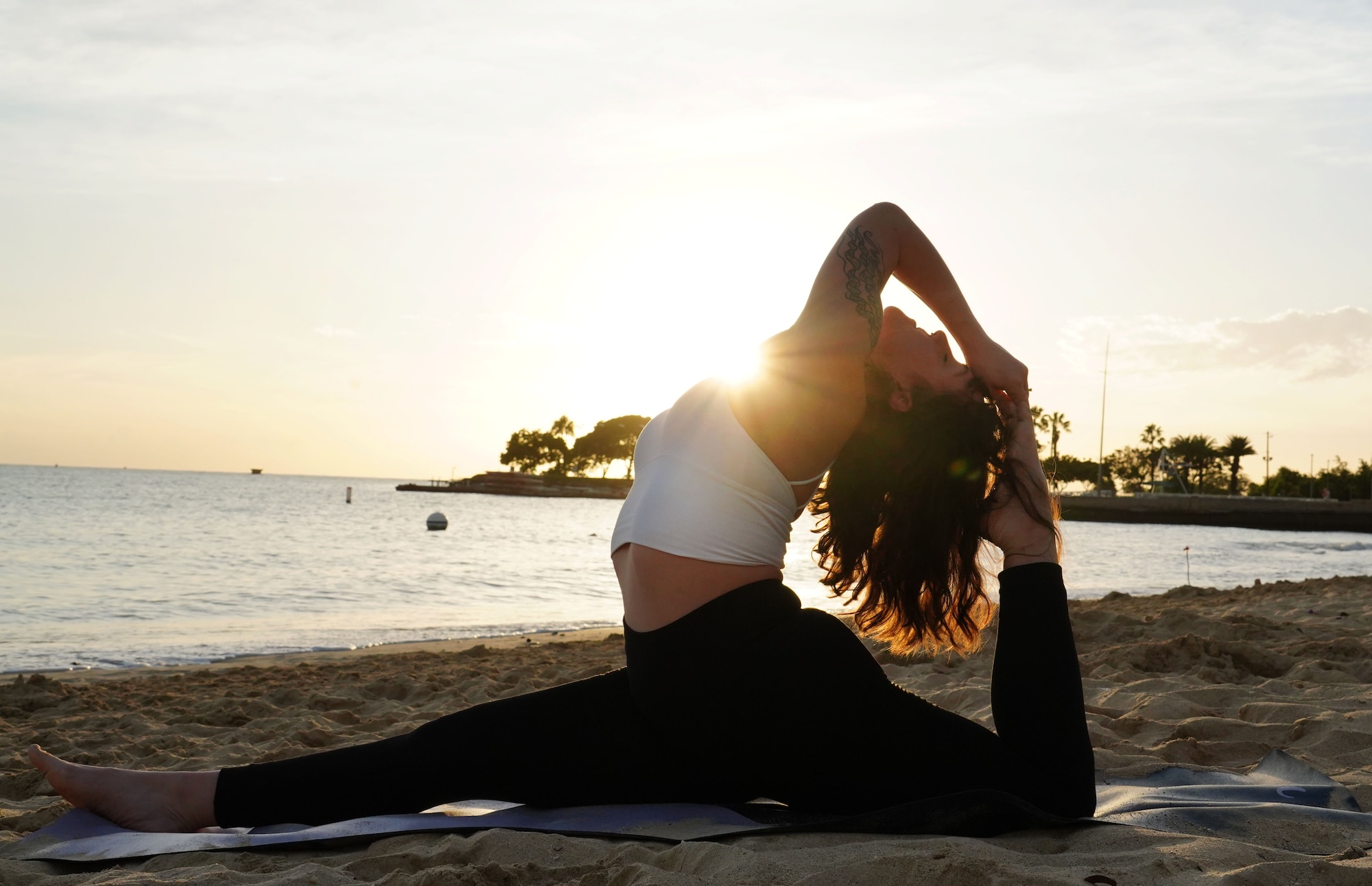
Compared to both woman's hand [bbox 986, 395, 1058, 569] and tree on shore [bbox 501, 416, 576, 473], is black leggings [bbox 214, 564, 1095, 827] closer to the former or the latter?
woman's hand [bbox 986, 395, 1058, 569]

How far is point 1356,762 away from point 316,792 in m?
2.73

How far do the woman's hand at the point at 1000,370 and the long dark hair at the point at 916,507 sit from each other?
0.09 m

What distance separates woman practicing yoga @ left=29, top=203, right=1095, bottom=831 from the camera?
187cm

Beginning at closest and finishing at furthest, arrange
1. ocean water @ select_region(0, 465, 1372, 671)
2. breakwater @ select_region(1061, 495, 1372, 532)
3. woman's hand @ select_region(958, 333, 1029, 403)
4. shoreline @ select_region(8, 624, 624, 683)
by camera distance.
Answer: woman's hand @ select_region(958, 333, 1029, 403) → shoreline @ select_region(8, 624, 624, 683) → ocean water @ select_region(0, 465, 1372, 671) → breakwater @ select_region(1061, 495, 1372, 532)

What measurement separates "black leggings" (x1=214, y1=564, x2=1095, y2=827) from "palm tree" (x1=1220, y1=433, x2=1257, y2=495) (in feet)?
258

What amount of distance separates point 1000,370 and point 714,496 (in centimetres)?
93

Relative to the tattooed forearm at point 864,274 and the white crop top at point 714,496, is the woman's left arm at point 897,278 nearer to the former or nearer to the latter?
the tattooed forearm at point 864,274

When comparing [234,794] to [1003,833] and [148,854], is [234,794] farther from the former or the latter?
[1003,833]

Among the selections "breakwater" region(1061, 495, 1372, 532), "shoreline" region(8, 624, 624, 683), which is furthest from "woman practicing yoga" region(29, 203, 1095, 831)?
"breakwater" region(1061, 495, 1372, 532)

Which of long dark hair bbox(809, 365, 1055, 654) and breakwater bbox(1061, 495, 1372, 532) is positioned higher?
long dark hair bbox(809, 365, 1055, 654)

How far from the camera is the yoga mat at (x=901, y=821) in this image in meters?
1.91

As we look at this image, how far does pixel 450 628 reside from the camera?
31.3ft

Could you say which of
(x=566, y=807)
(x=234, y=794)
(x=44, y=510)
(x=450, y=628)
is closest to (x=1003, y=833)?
(x=566, y=807)

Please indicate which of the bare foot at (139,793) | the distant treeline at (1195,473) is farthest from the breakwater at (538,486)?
the bare foot at (139,793)
